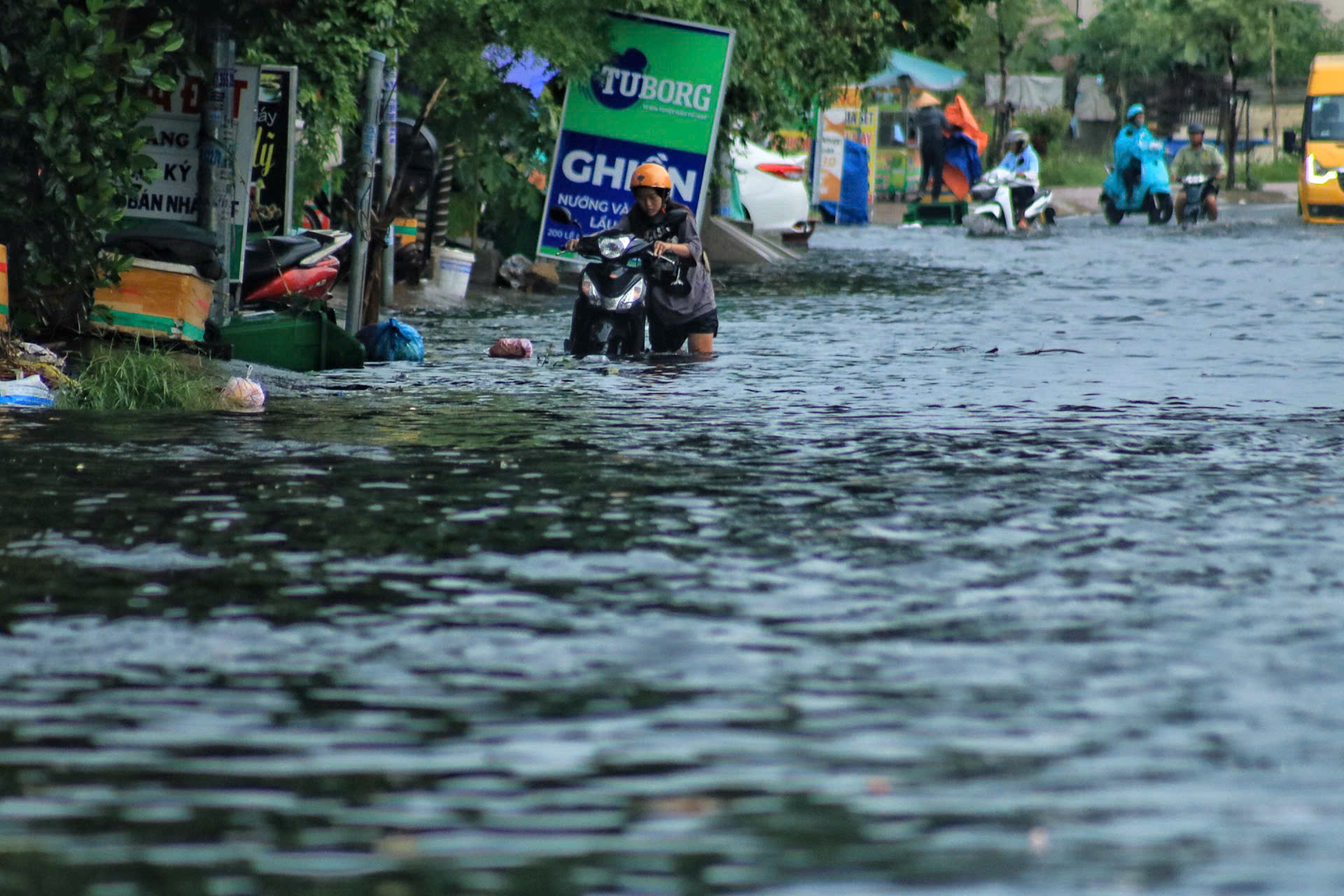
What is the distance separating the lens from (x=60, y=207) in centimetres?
1337

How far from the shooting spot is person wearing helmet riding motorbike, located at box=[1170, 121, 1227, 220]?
42.3 meters

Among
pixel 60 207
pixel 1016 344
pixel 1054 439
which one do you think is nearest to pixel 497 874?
pixel 1054 439

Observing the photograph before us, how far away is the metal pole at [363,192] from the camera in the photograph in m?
17.7

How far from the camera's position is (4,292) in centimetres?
1281

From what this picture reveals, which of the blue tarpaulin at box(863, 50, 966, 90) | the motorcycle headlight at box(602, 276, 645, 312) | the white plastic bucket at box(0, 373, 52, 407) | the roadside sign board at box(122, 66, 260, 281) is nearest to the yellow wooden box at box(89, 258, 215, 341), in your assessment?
the roadside sign board at box(122, 66, 260, 281)

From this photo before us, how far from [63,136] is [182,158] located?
2720 millimetres

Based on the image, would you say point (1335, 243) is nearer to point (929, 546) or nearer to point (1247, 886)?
point (929, 546)

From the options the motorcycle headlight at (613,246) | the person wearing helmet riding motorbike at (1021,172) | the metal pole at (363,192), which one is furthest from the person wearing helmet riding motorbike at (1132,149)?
the motorcycle headlight at (613,246)

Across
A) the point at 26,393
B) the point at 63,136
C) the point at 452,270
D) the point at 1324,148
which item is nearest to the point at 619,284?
the point at 63,136

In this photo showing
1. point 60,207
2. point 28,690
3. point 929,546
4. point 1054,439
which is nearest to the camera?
point 28,690

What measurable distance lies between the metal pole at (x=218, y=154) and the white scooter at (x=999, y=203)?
26.9 meters

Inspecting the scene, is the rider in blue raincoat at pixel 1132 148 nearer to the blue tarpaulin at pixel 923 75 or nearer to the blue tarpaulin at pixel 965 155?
the blue tarpaulin at pixel 965 155

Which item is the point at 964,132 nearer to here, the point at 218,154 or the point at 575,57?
the point at 575,57

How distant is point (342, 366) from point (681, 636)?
9764mm
